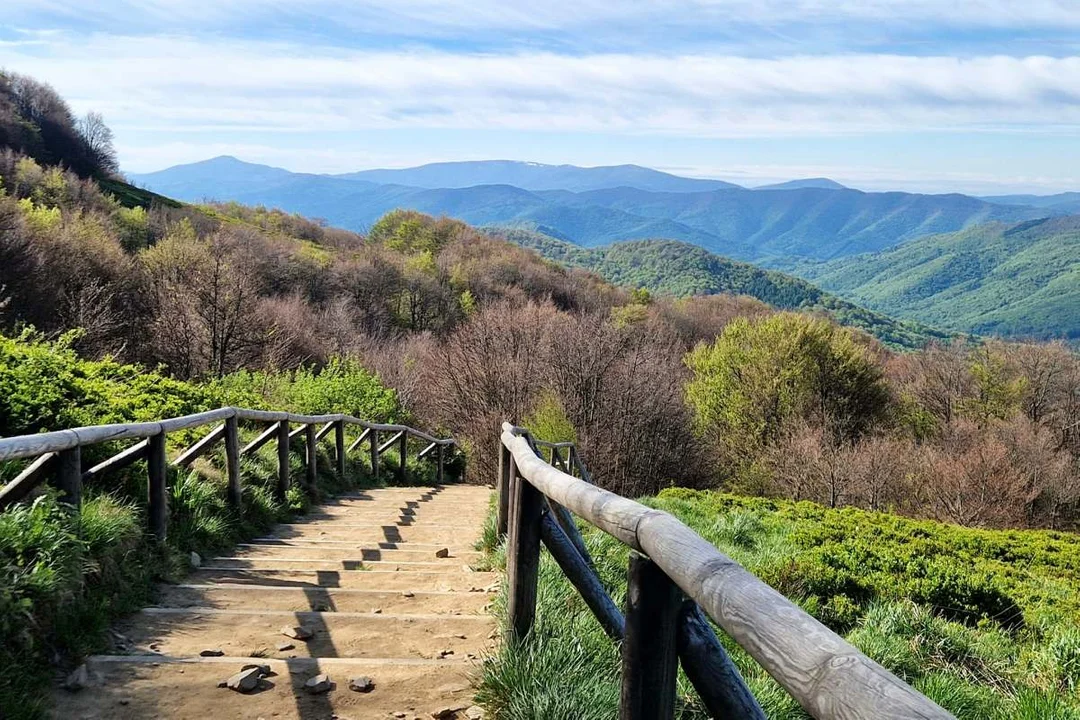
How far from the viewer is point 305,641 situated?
3838mm

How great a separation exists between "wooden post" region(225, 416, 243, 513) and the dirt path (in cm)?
59

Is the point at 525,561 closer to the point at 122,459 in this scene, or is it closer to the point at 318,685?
the point at 318,685

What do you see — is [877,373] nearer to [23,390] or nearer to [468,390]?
[468,390]

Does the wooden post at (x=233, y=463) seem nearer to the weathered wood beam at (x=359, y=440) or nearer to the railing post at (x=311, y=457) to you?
the railing post at (x=311, y=457)

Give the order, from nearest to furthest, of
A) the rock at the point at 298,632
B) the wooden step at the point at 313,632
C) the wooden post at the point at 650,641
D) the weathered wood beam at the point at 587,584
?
the wooden post at the point at 650,641 → the weathered wood beam at the point at 587,584 → the wooden step at the point at 313,632 → the rock at the point at 298,632

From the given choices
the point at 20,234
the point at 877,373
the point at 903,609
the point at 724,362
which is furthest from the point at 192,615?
the point at 877,373

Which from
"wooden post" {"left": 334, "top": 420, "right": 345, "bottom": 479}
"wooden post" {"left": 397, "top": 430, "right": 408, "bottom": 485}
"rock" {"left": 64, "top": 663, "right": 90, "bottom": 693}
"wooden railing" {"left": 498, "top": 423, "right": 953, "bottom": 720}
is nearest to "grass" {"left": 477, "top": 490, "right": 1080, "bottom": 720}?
"wooden railing" {"left": 498, "top": 423, "right": 953, "bottom": 720}

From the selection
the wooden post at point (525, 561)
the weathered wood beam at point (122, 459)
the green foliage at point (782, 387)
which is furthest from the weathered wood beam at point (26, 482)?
the green foliage at point (782, 387)

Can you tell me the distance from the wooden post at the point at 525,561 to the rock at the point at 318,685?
79cm

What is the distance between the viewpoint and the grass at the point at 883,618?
3.00 m

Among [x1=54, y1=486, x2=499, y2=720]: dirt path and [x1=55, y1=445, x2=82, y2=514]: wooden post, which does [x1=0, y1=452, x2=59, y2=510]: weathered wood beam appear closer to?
[x1=55, y1=445, x2=82, y2=514]: wooden post

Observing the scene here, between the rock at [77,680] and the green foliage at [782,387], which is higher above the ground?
the rock at [77,680]

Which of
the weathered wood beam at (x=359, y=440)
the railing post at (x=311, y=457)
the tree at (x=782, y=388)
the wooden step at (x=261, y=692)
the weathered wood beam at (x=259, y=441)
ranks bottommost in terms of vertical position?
the tree at (x=782, y=388)

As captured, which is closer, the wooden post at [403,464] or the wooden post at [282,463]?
the wooden post at [282,463]
